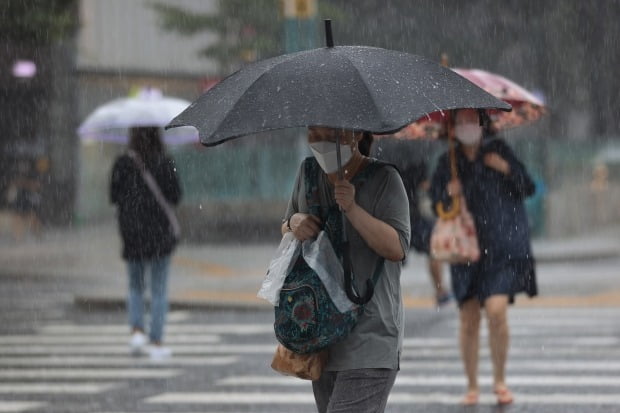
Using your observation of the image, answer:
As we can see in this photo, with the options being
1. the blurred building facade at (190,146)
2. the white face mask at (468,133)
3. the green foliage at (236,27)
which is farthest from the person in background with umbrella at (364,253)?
the green foliage at (236,27)

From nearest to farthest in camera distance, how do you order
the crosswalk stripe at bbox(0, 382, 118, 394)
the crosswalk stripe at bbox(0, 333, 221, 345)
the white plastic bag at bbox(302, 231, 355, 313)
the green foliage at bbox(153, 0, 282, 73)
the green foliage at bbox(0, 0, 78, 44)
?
the white plastic bag at bbox(302, 231, 355, 313) → the crosswalk stripe at bbox(0, 382, 118, 394) → the crosswalk stripe at bbox(0, 333, 221, 345) → the green foliage at bbox(0, 0, 78, 44) → the green foliage at bbox(153, 0, 282, 73)

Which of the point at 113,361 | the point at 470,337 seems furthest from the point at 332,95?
the point at 113,361

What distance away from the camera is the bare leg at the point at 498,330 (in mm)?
7805

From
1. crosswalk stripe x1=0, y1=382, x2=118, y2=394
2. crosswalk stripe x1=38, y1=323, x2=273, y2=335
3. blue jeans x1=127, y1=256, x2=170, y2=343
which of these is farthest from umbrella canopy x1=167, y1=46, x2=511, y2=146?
crosswalk stripe x1=38, y1=323, x2=273, y2=335

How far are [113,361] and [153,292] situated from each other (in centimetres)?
64

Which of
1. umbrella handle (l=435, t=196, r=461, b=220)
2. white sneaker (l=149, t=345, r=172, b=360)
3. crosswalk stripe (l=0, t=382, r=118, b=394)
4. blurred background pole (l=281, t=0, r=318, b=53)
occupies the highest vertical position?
blurred background pole (l=281, t=0, r=318, b=53)

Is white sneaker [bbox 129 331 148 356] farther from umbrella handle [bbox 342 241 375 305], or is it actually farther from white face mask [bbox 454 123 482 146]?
umbrella handle [bbox 342 241 375 305]

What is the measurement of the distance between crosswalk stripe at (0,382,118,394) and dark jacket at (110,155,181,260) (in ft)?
4.63

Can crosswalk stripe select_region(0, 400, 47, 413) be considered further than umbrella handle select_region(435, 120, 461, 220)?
Yes

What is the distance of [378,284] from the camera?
15.5ft

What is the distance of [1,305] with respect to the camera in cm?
1520

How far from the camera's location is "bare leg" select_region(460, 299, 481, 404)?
26.2 feet

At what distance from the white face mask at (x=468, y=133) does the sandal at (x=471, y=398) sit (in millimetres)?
1552

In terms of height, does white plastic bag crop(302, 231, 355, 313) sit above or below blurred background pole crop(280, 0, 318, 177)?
below
